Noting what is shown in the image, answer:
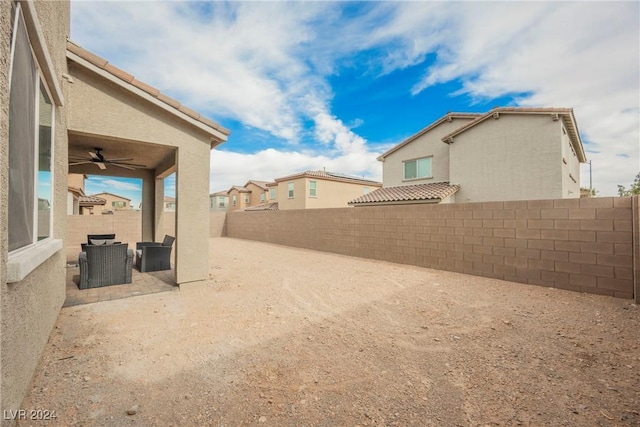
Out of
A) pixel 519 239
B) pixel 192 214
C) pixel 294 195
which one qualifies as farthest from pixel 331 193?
pixel 192 214

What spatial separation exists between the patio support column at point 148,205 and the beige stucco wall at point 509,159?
46.6 ft

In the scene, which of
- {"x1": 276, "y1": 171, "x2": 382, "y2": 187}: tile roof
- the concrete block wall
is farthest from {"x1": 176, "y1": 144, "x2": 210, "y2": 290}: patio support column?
{"x1": 276, "y1": 171, "x2": 382, "y2": 187}: tile roof

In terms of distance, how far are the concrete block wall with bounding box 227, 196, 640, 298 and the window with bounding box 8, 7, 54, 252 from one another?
28.3 feet

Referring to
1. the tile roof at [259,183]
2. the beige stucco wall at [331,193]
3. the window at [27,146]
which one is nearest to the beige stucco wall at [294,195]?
the beige stucco wall at [331,193]

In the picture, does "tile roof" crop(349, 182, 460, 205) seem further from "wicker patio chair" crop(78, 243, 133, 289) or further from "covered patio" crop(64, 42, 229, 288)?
"wicker patio chair" crop(78, 243, 133, 289)

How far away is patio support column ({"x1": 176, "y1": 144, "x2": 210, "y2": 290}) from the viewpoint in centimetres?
571

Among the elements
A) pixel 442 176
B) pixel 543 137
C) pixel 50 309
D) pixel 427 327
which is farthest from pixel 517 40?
pixel 50 309

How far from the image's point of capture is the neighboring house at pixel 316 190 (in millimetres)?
23953

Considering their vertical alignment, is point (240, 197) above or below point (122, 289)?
above

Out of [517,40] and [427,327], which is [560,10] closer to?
[517,40]

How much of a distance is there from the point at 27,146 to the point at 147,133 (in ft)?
9.38

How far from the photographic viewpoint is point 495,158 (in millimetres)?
12789

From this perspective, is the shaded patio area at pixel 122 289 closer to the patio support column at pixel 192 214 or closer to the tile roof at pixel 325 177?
the patio support column at pixel 192 214

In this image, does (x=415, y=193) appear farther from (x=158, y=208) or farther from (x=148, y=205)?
(x=148, y=205)
